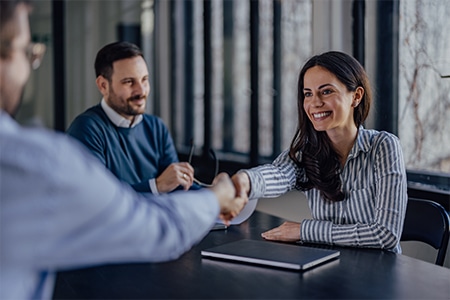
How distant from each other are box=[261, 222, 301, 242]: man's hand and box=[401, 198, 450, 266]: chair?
0.50m

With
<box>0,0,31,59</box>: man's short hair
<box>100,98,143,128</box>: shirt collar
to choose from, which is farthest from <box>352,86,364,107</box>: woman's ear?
<box>0,0,31,59</box>: man's short hair

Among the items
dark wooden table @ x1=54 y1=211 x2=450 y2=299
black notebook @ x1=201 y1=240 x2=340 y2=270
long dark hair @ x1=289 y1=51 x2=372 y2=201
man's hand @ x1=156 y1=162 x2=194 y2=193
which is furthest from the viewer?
man's hand @ x1=156 y1=162 x2=194 y2=193

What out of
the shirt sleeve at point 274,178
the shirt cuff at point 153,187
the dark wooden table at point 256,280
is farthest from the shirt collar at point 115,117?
the dark wooden table at point 256,280

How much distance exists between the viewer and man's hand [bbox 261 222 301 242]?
2.09 metres

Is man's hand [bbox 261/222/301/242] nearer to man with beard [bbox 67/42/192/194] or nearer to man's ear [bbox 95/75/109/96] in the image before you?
man with beard [bbox 67/42/192/194]

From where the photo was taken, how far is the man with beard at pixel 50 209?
86 cm

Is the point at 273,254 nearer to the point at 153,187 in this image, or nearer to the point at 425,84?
the point at 153,187

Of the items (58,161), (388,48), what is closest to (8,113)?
(58,161)

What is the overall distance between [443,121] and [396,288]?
1472 millimetres

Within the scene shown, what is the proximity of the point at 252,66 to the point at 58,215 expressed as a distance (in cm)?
372

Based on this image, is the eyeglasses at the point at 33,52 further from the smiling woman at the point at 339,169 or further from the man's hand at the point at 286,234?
the man's hand at the point at 286,234

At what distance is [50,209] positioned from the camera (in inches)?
33.9

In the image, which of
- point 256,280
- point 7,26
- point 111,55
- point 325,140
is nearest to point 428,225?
point 325,140

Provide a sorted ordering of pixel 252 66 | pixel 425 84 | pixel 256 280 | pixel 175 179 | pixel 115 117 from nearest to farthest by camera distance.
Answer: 1. pixel 256 280
2. pixel 175 179
3. pixel 425 84
4. pixel 115 117
5. pixel 252 66
